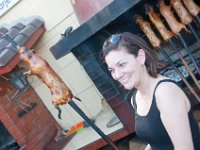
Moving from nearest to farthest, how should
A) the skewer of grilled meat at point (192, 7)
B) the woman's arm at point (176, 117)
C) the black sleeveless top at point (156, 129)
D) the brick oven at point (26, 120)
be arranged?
the woman's arm at point (176, 117)
the black sleeveless top at point (156, 129)
the skewer of grilled meat at point (192, 7)
the brick oven at point (26, 120)

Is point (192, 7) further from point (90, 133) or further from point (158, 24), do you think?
point (90, 133)

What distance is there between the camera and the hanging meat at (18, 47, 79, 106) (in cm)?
326

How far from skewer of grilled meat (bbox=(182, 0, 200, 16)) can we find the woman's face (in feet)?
5.14

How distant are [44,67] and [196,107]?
93.5 inches

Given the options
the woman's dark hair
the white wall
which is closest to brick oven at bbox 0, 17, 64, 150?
the white wall

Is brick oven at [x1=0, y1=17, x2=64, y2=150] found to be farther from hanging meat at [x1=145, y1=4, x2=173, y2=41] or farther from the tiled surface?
hanging meat at [x1=145, y1=4, x2=173, y2=41]

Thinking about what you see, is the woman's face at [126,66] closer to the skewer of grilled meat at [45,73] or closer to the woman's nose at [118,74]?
the woman's nose at [118,74]

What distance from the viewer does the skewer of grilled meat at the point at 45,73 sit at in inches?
128

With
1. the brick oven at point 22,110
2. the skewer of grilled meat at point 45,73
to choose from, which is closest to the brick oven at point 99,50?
the skewer of grilled meat at point 45,73

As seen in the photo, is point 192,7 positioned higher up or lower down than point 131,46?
lower down

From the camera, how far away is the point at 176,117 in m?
1.93

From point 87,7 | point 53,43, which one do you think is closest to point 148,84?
point 87,7

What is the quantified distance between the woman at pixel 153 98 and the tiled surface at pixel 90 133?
242 centimetres

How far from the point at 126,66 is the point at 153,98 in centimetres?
29
